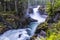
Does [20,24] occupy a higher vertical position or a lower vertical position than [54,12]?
lower

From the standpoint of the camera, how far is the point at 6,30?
2094cm

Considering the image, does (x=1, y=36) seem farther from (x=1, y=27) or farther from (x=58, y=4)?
(x=58, y=4)

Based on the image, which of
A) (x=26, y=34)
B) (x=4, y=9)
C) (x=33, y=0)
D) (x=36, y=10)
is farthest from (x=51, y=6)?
(x=33, y=0)

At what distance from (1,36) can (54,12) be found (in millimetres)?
6590

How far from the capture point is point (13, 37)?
1844 cm

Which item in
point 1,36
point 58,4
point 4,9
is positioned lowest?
point 1,36

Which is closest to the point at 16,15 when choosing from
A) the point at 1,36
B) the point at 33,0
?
the point at 1,36

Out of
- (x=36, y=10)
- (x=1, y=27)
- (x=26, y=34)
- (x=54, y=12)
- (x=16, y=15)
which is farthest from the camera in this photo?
(x=36, y=10)

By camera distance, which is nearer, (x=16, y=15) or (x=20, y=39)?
(x=20, y=39)

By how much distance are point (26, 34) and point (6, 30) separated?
125 inches

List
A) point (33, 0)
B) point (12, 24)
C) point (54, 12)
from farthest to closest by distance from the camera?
1. point (33, 0)
2. point (12, 24)
3. point (54, 12)

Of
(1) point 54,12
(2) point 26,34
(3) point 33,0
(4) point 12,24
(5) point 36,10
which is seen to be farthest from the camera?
(3) point 33,0

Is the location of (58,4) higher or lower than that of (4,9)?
higher

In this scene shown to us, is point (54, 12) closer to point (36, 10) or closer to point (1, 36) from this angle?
point (1, 36)
